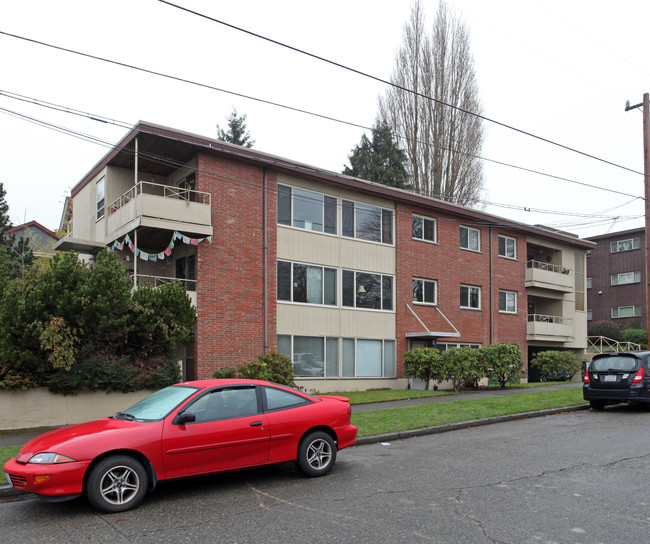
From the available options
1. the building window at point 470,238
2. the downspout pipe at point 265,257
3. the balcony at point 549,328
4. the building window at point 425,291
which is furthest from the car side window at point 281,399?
the balcony at point 549,328

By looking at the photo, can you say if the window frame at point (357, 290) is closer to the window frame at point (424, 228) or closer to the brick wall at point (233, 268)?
the window frame at point (424, 228)

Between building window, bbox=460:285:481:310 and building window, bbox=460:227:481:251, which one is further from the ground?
building window, bbox=460:227:481:251

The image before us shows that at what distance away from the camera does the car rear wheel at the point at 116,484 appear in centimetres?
618

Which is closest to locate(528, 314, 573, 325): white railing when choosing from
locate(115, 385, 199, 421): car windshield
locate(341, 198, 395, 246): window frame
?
locate(341, 198, 395, 246): window frame

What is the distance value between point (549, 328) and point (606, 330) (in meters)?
12.0

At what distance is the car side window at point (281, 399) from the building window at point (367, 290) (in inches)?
563

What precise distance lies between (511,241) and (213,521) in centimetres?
2638

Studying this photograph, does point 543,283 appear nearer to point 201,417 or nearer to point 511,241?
point 511,241

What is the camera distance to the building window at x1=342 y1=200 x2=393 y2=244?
22.8m

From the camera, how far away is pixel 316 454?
782cm

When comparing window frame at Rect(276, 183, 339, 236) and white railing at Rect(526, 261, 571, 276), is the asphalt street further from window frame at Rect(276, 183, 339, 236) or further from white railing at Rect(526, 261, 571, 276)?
white railing at Rect(526, 261, 571, 276)

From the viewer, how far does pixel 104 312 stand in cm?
1373

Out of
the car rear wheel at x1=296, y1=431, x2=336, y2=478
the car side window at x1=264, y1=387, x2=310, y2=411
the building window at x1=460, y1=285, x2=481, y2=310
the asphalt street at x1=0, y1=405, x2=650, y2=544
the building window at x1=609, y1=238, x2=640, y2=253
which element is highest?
the building window at x1=609, y1=238, x2=640, y2=253

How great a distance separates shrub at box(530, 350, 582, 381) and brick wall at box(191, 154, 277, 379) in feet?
46.4
